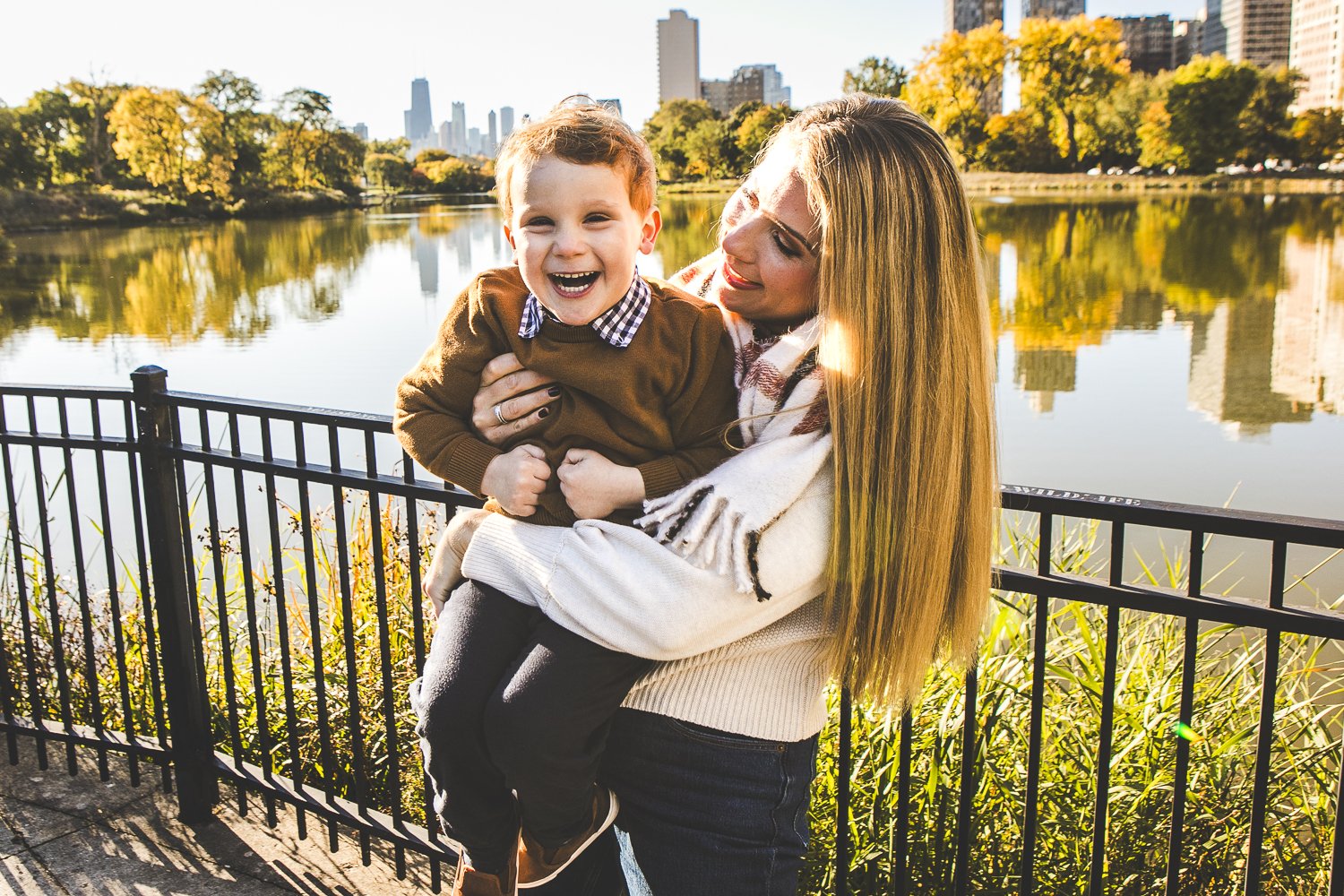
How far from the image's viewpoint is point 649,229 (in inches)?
66.4

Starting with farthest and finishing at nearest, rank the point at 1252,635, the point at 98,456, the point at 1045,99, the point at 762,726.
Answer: the point at 1045,99
the point at 1252,635
the point at 98,456
the point at 762,726

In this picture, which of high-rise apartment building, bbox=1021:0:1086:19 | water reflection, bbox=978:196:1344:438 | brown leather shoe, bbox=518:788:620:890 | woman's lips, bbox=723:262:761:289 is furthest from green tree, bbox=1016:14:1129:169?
high-rise apartment building, bbox=1021:0:1086:19

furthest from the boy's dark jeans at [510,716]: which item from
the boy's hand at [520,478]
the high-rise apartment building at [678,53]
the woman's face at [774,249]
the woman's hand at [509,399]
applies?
the high-rise apartment building at [678,53]

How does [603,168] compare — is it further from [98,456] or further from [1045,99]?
→ [1045,99]

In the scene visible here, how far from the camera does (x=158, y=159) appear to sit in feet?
151

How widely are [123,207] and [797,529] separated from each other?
1897 inches

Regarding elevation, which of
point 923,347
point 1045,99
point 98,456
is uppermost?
point 1045,99

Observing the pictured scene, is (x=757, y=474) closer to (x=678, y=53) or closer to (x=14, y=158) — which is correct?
(x=14, y=158)

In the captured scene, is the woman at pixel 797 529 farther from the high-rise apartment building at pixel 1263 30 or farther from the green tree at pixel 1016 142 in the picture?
the high-rise apartment building at pixel 1263 30

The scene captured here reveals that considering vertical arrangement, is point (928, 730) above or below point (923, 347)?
below

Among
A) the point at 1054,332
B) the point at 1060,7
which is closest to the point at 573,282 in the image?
the point at 1054,332

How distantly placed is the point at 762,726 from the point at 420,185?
294ft

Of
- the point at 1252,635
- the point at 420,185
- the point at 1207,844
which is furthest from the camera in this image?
the point at 420,185

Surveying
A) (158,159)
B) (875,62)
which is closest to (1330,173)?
(875,62)
